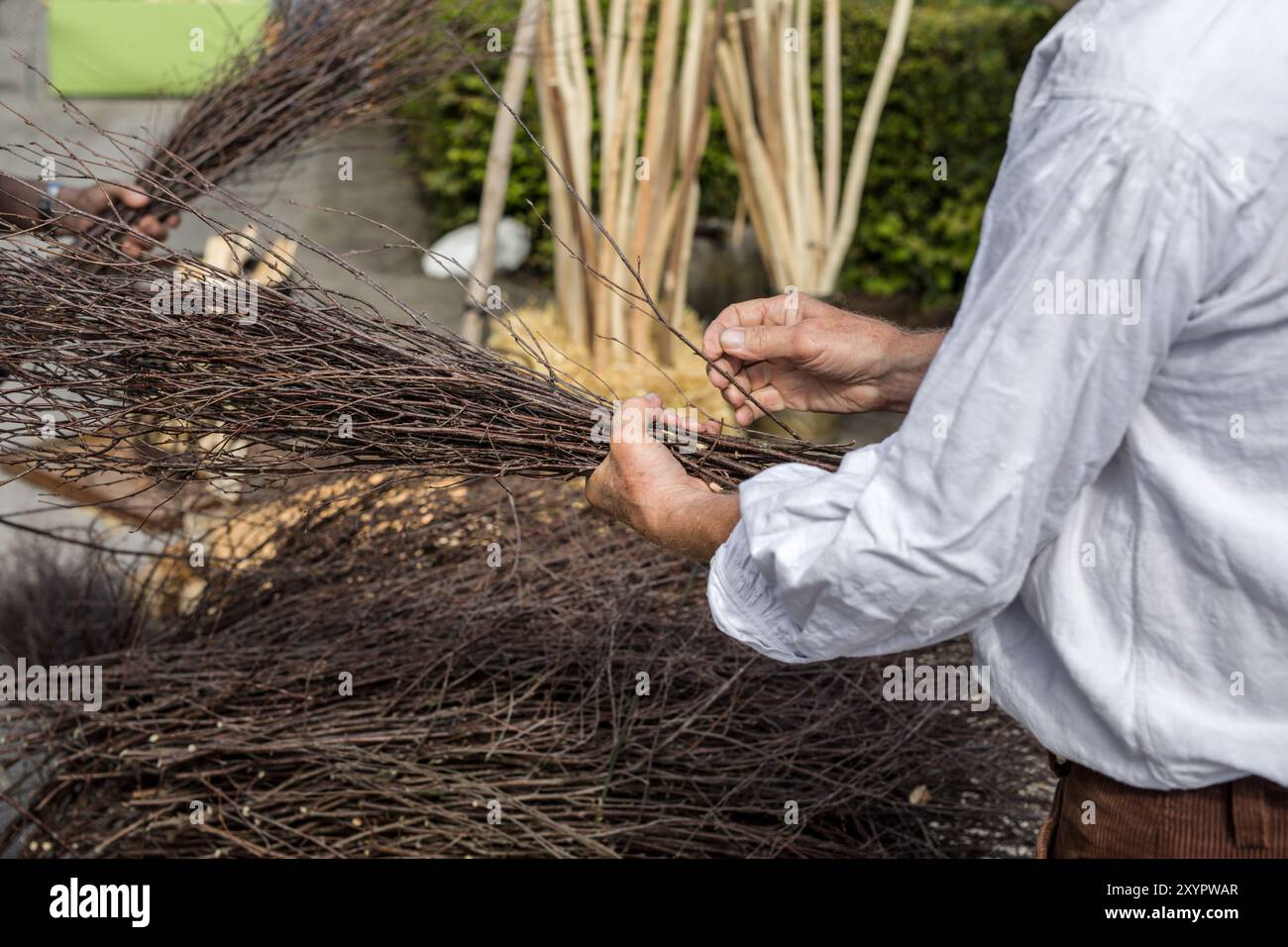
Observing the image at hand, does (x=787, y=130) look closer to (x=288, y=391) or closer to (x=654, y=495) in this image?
(x=288, y=391)

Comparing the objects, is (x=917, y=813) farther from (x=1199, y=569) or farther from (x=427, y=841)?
(x=1199, y=569)

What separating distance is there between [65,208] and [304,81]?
3.67 feet

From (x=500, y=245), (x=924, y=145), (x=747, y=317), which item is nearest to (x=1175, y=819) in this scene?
(x=747, y=317)

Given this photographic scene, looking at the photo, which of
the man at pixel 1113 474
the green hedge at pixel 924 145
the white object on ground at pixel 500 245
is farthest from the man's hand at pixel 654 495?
the green hedge at pixel 924 145

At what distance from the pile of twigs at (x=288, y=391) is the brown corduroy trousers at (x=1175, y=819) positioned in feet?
1.83

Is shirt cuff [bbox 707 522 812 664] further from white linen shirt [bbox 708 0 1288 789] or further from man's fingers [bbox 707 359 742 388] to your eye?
man's fingers [bbox 707 359 742 388]

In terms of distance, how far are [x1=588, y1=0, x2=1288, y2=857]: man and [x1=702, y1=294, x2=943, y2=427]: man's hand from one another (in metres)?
0.44

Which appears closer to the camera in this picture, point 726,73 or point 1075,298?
point 1075,298

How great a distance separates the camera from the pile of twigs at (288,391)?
1.53 metres

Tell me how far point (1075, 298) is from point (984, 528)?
170 mm

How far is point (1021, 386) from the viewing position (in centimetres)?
84

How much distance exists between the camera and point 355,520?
90.7 inches

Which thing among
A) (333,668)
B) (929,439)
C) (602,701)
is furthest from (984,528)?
(333,668)

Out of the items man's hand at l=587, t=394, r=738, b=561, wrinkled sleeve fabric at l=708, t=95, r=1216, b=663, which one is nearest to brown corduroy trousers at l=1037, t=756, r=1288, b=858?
wrinkled sleeve fabric at l=708, t=95, r=1216, b=663
